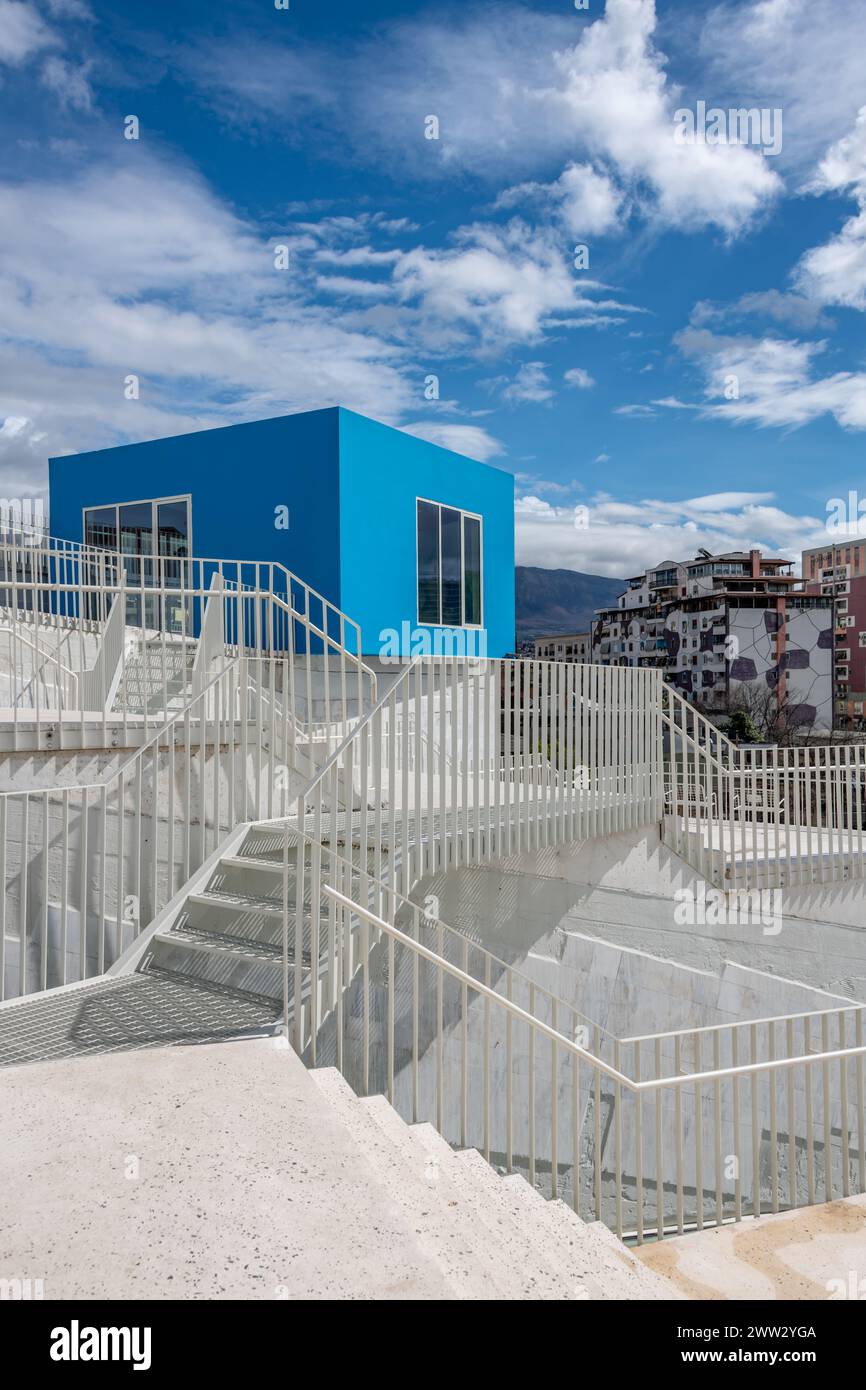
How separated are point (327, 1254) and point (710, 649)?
83.8m

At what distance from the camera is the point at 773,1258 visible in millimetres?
5461

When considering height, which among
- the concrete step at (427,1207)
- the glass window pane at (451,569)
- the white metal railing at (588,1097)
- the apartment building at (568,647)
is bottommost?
the white metal railing at (588,1097)

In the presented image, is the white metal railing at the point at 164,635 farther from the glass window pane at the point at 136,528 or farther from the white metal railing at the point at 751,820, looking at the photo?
the white metal railing at the point at 751,820

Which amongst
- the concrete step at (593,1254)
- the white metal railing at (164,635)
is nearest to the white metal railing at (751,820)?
the white metal railing at (164,635)

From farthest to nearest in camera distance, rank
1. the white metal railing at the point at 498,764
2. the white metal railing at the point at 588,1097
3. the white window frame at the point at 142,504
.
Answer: the white window frame at the point at 142,504
the white metal railing at the point at 588,1097
the white metal railing at the point at 498,764

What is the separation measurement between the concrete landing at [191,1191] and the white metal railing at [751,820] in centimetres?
690

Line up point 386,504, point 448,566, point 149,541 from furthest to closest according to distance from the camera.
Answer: point 448,566
point 149,541
point 386,504

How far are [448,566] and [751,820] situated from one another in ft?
23.1

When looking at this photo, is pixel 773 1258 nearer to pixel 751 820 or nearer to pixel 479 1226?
pixel 479 1226

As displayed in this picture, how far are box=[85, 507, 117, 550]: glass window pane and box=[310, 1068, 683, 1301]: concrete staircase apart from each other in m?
13.0

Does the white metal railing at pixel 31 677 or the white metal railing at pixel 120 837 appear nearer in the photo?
the white metal railing at pixel 120 837

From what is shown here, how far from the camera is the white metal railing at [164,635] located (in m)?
7.38

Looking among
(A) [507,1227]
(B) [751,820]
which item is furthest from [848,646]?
(A) [507,1227]

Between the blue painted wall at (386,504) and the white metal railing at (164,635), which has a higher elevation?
the blue painted wall at (386,504)
